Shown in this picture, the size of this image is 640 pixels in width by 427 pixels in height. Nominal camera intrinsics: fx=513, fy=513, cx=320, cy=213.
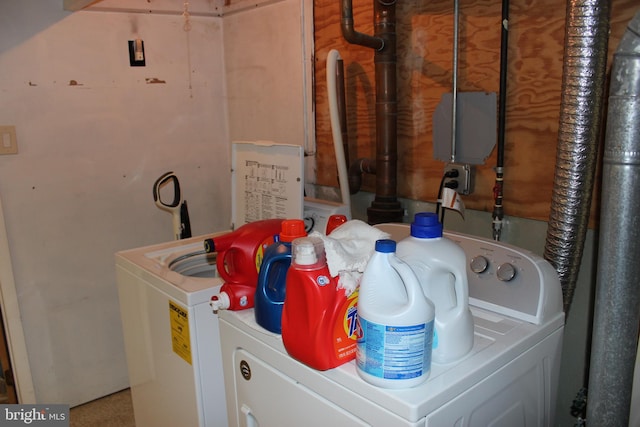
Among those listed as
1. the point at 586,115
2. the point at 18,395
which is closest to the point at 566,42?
the point at 586,115

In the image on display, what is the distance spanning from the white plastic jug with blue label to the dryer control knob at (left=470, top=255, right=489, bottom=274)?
418 millimetres

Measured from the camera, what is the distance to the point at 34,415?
2420mm

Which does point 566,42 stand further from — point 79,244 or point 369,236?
point 79,244

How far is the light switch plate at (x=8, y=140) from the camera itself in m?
2.32

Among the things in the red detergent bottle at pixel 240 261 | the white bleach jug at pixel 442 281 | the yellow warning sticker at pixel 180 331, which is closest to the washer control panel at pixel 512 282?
the white bleach jug at pixel 442 281

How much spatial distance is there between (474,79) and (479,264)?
0.72 metres

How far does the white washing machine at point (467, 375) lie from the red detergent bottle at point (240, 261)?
4cm

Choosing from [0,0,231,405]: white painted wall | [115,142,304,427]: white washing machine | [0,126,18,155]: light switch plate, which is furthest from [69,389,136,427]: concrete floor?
[0,126,18,155]: light switch plate

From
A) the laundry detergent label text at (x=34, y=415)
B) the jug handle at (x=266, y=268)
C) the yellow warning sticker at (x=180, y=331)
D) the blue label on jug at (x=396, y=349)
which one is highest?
the jug handle at (x=266, y=268)

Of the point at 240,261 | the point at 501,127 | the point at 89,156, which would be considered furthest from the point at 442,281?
the point at 89,156

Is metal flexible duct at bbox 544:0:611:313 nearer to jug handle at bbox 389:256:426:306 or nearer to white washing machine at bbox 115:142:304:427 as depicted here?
jug handle at bbox 389:256:426:306

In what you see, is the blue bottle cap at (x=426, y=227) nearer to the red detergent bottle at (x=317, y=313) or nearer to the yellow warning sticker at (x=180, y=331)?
the red detergent bottle at (x=317, y=313)

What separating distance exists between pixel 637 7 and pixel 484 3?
46 cm

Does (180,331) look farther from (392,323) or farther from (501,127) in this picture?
(501,127)
